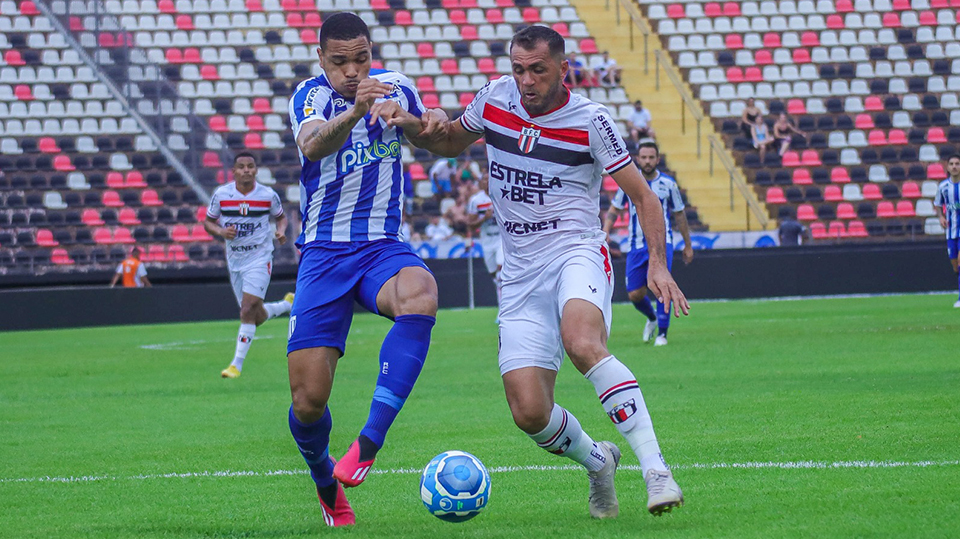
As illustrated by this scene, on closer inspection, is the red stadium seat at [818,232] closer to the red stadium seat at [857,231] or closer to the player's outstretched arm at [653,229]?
the red stadium seat at [857,231]

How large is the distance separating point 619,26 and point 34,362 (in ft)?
70.3

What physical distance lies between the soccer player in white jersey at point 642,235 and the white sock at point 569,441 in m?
8.73

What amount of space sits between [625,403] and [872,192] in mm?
25588

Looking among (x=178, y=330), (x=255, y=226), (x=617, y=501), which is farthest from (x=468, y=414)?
(x=178, y=330)

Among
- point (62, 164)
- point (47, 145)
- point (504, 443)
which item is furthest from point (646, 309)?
point (47, 145)

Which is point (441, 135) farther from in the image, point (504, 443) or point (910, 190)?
point (910, 190)

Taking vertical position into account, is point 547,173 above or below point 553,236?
above

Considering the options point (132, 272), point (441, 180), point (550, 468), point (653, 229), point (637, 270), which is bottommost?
point (132, 272)

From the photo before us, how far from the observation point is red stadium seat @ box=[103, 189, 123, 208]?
27.2 meters

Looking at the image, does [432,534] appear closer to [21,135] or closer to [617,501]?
[617,501]

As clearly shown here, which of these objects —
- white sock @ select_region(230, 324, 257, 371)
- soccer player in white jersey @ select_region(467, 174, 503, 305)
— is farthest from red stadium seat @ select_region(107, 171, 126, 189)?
white sock @ select_region(230, 324, 257, 371)

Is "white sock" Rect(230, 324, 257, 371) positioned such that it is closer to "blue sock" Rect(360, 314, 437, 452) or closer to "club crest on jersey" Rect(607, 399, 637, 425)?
"blue sock" Rect(360, 314, 437, 452)

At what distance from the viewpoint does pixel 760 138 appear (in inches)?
1166

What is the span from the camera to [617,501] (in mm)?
5461
